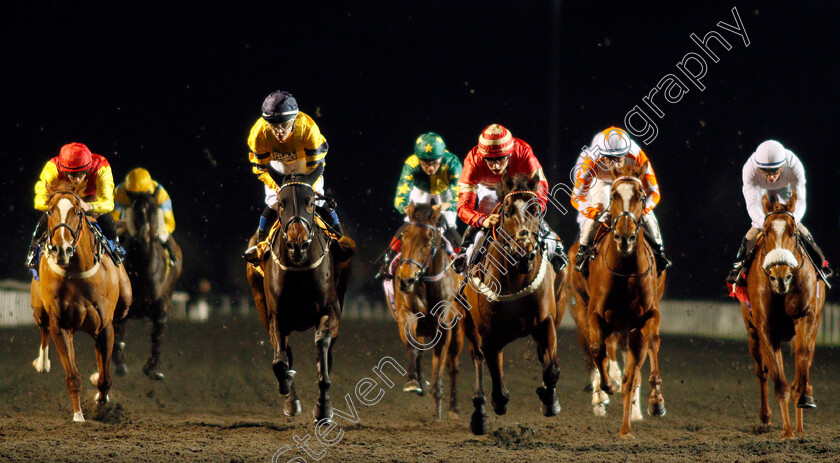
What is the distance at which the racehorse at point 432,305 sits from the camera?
7.12 metres

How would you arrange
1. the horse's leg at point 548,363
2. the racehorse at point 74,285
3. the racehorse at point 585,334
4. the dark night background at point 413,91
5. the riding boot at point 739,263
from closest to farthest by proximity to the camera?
the horse's leg at point 548,363, the racehorse at point 74,285, the riding boot at point 739,263, the racehorse at point 585,334, the dark night background at point 413,91

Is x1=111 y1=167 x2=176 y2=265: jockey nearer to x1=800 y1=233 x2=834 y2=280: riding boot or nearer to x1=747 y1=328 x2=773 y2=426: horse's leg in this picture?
x1=747 y1=328 x2=773 y2=426: horse's leg

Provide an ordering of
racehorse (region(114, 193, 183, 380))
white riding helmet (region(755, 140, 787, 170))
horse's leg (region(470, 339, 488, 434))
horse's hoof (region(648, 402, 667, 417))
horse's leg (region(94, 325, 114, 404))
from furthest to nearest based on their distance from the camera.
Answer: racehorse (region(114, 193, 183, 380))
horse's leg (region(94, 325, 114, 404))
white riding helmet (region(755, 140, 787, 170))
horse's hoof (region(648, 402, 667, 417))
horse's leg (region(470, 339, 488, 434))

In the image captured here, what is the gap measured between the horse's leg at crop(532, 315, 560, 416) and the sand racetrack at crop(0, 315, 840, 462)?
0.34 meters

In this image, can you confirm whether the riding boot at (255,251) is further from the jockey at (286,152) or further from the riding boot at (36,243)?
the riding boot at (36,243)

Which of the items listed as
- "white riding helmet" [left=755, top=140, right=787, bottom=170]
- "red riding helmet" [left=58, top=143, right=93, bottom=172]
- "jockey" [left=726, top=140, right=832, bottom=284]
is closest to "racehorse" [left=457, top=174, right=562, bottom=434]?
"jockey" [left=726, top=140, right=832, bottom=284]

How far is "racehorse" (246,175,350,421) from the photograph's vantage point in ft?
19.3

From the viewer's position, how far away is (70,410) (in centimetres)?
809

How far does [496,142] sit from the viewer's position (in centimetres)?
645

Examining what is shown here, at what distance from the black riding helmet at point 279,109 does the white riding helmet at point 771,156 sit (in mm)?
3494

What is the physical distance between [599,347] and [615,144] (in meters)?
1.58

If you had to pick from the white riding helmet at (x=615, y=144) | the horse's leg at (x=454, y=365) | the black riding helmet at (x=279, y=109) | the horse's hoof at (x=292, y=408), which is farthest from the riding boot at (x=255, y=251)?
the white riding helmet at (x=615, y=144)

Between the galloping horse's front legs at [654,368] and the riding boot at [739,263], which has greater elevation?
the riding boot at [739,263]

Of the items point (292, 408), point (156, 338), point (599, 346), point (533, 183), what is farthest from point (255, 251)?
point (156, 338)
